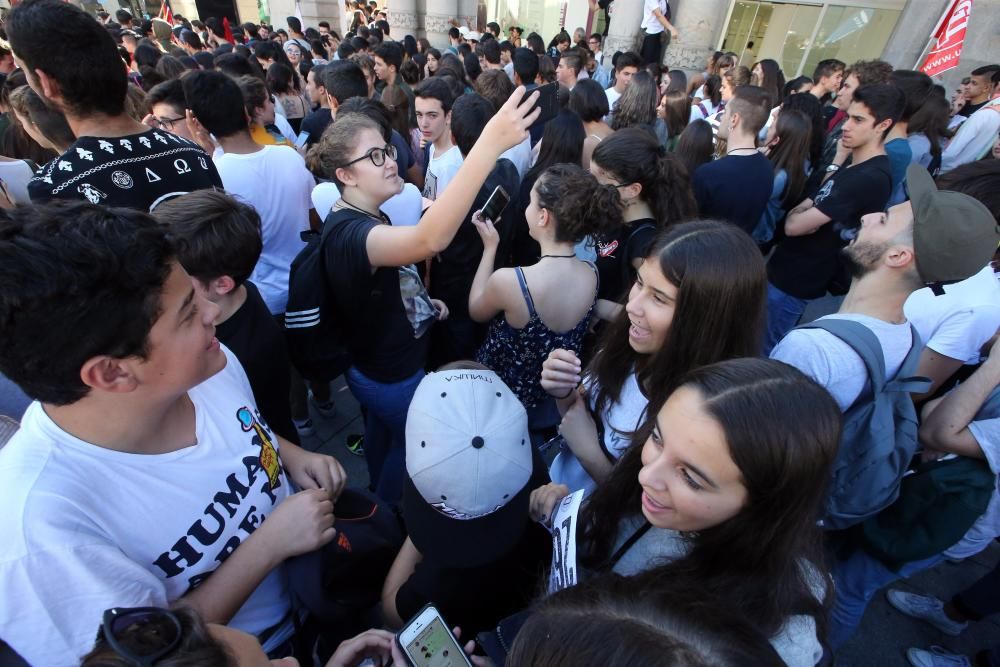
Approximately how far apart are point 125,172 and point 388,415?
1.61 meters

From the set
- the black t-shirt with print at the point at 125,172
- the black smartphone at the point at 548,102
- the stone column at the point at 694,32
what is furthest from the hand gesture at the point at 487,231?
the stone column at the point at 694,32

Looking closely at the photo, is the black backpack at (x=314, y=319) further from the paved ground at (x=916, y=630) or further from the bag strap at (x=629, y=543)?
the paved ground at (x=916, y=630)

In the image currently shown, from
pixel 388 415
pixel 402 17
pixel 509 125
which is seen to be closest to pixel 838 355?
pixel 509 125

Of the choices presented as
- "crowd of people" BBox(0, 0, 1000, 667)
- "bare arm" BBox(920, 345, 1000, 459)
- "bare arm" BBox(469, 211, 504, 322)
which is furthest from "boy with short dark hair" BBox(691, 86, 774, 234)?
"bare arm" BBox(920, 345, 1000, 459)

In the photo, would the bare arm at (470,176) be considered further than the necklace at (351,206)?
No

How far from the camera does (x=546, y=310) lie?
2.27 meters

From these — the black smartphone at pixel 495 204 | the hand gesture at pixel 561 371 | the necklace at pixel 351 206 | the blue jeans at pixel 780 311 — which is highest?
the necklace at pixel 351 206

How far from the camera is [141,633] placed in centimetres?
71

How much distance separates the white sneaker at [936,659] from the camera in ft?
7.53

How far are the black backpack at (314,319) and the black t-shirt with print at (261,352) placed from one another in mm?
181

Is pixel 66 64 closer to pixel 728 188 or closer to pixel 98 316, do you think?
pixel 98 316

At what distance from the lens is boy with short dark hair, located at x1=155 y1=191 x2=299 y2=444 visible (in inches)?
66.7

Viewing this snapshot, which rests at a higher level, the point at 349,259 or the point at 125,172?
the point at 125,172

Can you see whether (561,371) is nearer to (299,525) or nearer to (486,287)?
(486,287)
